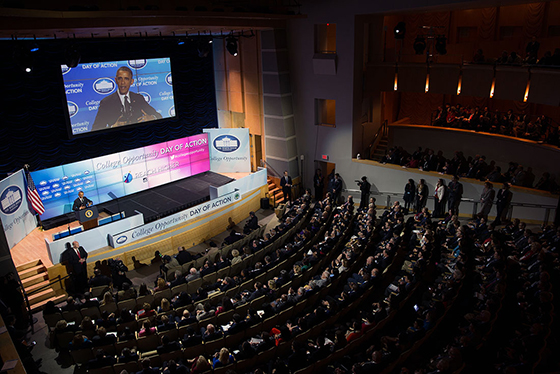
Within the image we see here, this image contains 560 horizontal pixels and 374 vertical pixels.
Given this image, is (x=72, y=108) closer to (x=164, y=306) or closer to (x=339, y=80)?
(x=164, y=306)

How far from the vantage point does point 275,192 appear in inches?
717

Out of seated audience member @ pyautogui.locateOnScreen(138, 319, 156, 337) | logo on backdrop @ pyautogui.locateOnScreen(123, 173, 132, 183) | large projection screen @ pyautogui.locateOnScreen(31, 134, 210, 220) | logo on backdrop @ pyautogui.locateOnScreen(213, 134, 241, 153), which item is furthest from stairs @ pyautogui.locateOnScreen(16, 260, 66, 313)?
logo on backdrop @ pyautogui.locateOnScreen(213, 134, 241, 153)

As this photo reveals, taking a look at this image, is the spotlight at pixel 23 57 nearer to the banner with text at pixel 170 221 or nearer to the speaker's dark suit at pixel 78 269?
the speaker's dark suit at pixel 78 269

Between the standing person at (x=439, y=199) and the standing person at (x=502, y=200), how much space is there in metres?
1.65

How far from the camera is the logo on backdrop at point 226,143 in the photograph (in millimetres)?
17625

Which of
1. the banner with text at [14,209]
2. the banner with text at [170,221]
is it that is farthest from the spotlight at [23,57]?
the banner with text at [170,221]

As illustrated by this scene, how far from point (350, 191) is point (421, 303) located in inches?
311

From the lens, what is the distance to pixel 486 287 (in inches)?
367

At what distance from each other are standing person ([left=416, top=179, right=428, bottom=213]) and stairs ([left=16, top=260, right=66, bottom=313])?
11.3 meters

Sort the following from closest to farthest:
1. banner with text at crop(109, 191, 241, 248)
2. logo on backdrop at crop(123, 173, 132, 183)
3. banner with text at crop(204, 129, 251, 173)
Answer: banner with text at crop(109, 191, 241, 248), logo on backdrop at crop(123, 173, 132, 183), banner with text at crop(204, 129, 251, 173)

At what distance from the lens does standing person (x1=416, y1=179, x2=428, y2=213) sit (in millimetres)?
14539

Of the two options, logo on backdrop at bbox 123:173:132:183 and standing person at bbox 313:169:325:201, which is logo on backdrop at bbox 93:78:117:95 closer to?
logo on backdrop at bbox 123:173:132:183

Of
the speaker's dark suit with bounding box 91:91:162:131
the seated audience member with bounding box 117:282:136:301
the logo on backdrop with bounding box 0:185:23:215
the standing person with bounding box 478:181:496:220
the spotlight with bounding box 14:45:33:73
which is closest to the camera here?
the seated audience member with bounding box 117:282:136:301

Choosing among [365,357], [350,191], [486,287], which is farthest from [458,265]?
[350,191]
